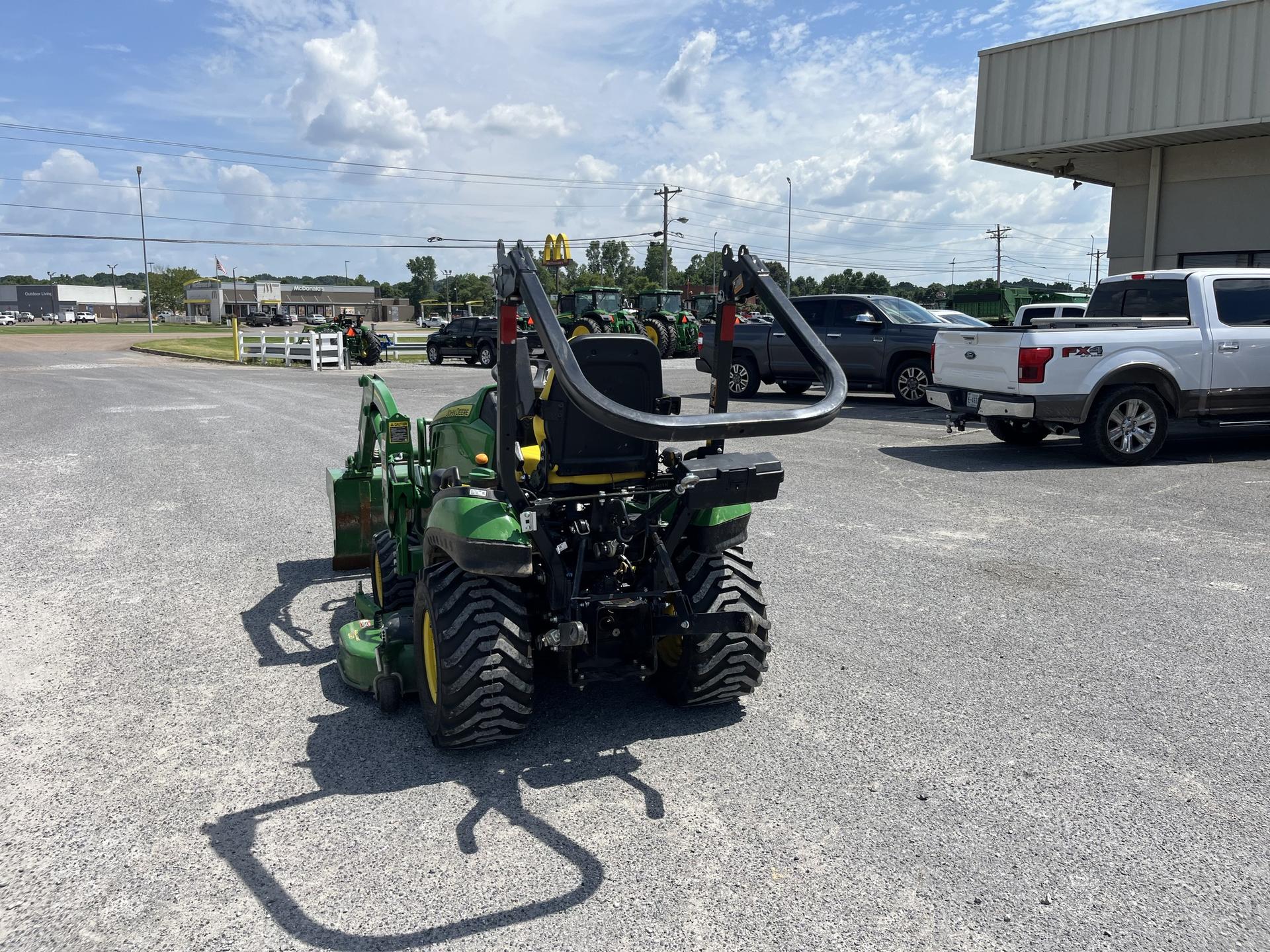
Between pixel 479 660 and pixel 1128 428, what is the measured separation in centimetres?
936

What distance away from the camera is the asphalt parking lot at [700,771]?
9.57ft

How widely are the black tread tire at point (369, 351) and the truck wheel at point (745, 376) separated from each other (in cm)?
1613

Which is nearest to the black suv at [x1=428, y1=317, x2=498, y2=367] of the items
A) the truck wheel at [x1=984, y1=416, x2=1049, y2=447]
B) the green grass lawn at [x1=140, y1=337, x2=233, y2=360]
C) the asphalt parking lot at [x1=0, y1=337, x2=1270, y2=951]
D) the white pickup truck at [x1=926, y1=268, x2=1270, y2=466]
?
the green grass lawn at [x1=140, y1=337, x2=233, y2=360]

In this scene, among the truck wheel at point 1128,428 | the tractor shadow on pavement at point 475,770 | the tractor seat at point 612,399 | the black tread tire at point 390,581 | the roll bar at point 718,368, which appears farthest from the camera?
the truck wheel at point 1128,428

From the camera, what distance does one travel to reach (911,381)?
1662 cm

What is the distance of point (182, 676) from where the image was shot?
479 centimetres

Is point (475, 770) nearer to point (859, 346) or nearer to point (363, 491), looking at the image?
point (363, 491)

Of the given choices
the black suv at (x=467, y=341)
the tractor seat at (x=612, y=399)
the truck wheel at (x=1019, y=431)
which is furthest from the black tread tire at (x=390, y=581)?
the black suv at (x=467, y=341)

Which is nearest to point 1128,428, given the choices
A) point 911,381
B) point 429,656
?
point 911,381

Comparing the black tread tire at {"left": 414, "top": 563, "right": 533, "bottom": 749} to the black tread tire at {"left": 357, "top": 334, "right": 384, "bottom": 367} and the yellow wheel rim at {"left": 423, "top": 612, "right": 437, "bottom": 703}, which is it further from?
the black tread tire at {"left": 357, "top": 334, "right": 384, "bottom": 367}

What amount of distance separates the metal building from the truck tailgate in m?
7.93

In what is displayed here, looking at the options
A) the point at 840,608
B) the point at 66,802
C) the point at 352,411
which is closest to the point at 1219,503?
the point at 840,608

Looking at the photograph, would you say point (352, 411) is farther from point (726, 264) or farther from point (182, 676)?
point (726, 264)

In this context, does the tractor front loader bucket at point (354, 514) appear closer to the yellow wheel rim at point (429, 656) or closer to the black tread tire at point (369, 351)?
the yellow wheel rim at point (429, 656)
